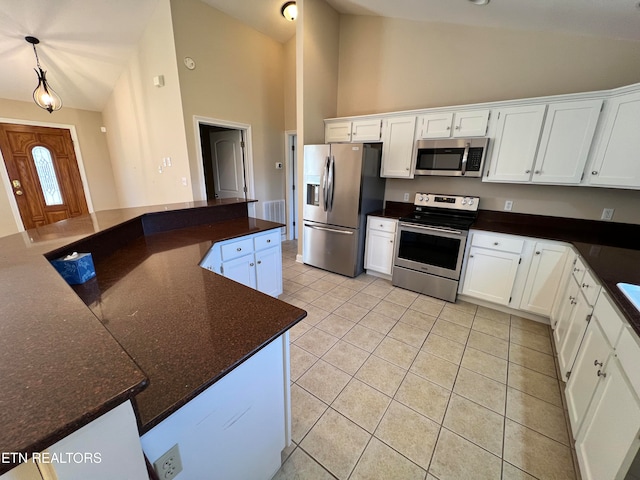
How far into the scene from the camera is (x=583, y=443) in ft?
4.17

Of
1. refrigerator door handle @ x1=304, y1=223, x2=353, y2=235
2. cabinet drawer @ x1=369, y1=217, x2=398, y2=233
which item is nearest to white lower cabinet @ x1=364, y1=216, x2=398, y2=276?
cabinet drawer @ x1=369, y1=217, x2=398, y2=233

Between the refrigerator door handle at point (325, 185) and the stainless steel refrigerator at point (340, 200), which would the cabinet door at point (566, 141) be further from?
the refrigerator door handle at point (325, 185)

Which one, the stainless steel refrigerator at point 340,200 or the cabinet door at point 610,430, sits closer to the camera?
the cabinet door at point 610,430

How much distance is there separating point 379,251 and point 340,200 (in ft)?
2.75

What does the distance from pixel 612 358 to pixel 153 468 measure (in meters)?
1.84

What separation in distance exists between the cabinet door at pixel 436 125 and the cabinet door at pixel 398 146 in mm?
114

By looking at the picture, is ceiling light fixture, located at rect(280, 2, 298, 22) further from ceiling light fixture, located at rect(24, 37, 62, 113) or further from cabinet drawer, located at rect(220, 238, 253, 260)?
cabinet drawer, located at rect(220, 238, 253, 260)

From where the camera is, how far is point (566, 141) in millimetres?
2365

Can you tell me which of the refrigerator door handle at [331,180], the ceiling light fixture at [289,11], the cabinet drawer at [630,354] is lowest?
the cabinet drawer at [630,354]

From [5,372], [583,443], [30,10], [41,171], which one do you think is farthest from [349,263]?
[41,171]

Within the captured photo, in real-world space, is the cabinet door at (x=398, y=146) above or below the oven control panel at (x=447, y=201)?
above

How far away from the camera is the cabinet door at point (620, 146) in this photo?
2051mm

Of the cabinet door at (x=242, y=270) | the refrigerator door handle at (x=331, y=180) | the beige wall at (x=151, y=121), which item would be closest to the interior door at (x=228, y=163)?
the beige wall at (x=151, y=121)

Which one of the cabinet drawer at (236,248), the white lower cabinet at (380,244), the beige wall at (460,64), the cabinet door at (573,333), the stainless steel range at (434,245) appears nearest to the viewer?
the cabinet door at (573,333)
